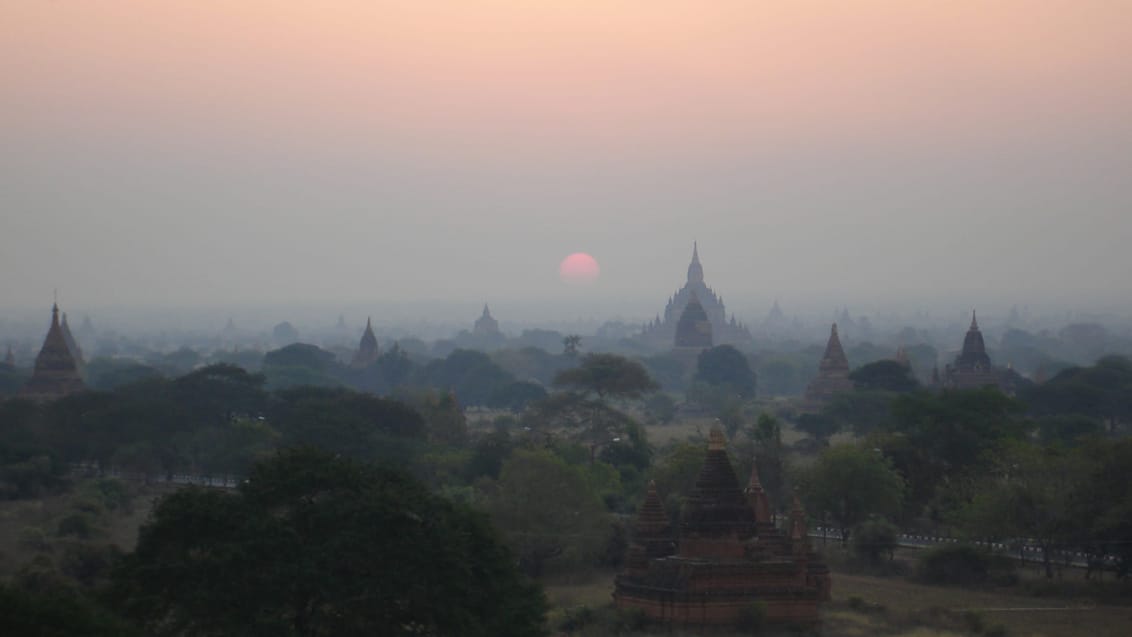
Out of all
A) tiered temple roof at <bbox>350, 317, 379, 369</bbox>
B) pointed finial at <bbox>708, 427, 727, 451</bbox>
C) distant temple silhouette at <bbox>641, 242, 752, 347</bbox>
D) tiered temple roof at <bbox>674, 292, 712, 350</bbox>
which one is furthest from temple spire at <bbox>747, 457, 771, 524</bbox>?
distant temple silhouette at <bbox>641, 242, 752, 347</bbox>

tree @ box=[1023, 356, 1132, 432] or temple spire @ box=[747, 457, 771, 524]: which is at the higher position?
tree @ box=[1023, 356, 1132, 432]

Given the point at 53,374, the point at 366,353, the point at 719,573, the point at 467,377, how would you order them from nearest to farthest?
the point at 719,573, the point at 53,374, the point at 467,377, the point at 366,353

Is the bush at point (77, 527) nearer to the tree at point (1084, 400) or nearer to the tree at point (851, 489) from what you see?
the tree at point (851, 489)

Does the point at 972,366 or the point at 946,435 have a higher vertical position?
the point at 972,366

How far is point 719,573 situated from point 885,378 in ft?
184

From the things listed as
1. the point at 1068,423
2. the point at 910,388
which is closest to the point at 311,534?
the point at 1068,423

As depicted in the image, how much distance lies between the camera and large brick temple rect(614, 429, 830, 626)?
33219mm

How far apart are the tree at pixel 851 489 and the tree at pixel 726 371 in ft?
215

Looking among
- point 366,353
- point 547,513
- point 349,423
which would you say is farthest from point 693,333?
point 547,513

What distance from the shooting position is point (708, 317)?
176 metres

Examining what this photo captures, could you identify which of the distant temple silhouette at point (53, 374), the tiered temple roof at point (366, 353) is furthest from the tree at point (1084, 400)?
the tiered temple roof at point (366, 353)

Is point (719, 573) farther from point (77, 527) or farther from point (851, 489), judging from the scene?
point (77, 527)

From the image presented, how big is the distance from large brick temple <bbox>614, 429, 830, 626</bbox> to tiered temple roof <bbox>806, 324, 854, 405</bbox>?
5986 centimetres

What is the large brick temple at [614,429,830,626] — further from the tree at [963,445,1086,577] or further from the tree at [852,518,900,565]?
the tree at [852,518,900,565]
